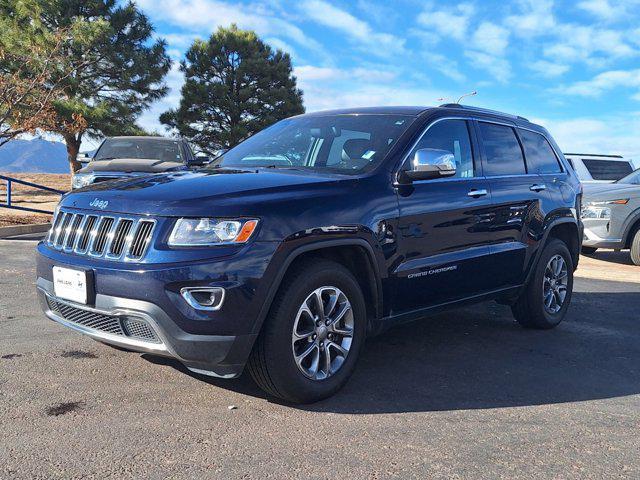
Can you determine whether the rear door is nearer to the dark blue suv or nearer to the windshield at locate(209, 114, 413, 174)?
the dark blue suv

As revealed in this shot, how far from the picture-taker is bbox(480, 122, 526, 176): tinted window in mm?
4898

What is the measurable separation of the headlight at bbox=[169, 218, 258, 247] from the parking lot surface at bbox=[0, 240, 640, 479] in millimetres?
944

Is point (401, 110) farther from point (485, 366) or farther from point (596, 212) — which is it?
point (596, 212)

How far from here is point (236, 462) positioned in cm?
276

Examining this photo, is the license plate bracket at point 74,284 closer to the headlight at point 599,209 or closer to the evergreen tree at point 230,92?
the headlight at point 599,209

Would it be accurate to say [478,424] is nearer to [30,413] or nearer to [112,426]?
[112,426]

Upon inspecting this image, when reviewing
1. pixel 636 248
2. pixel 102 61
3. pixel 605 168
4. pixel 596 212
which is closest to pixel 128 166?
pixel 596 212

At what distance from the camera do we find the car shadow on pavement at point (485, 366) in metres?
3.67

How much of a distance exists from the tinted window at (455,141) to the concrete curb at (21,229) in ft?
31.8

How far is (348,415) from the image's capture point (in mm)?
3367

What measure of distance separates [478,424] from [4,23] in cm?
2480

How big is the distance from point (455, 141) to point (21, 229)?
9957 millimetres

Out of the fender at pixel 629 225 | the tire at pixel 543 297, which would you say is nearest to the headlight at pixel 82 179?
the tire at pixel 543 297

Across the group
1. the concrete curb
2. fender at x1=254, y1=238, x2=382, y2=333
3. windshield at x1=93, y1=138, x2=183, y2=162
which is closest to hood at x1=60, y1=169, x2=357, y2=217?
fender at x1=254, y1=238, x2=382, y2=333
